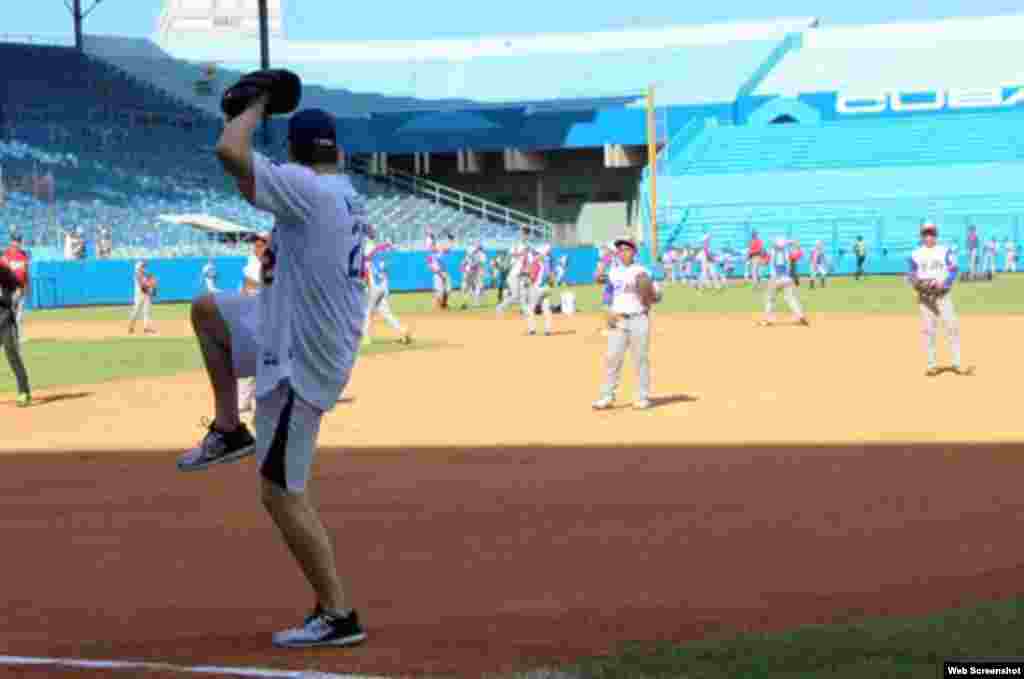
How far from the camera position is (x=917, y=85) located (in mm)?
86688

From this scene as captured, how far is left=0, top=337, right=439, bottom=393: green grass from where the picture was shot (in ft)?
96.7

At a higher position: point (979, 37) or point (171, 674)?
Answer: point (979, 37)

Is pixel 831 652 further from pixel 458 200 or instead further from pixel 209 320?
pixel 458 200

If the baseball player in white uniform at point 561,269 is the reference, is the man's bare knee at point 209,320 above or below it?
above

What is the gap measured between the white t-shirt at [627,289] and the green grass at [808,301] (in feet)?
71.1

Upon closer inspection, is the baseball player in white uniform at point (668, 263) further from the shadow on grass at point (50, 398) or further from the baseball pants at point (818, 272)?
the shadow on grass at point (50, 398)

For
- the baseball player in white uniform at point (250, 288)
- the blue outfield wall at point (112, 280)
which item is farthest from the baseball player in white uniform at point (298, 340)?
the blue outfield wall at point (112, 280)

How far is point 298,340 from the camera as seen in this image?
7.99 m

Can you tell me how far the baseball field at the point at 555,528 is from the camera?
8266 millimetres

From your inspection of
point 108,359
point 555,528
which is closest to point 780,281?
point 108,359

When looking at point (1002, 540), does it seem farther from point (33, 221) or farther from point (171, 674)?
point (33, 221)

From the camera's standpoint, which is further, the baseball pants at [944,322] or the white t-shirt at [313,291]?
the baseball pants at [944,322]

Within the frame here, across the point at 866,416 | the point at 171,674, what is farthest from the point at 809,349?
the point at 171,674

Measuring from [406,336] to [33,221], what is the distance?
1231 inches
